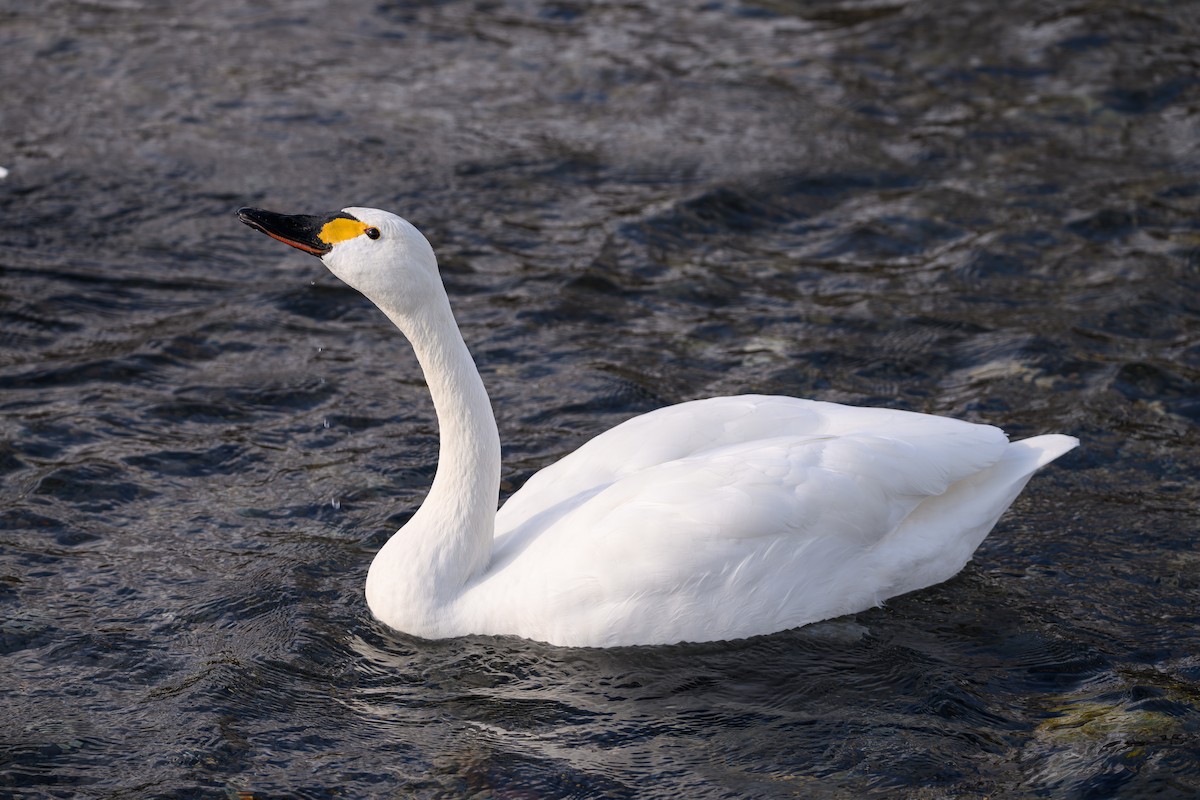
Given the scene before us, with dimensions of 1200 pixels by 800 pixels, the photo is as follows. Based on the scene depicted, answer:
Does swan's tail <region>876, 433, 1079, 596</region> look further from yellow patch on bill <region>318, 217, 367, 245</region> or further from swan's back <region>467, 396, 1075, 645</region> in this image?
yellow patch on bill <region>318, 217, 367, 245</region>

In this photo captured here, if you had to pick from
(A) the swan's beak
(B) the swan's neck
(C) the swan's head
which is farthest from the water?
(A) the swan's beak

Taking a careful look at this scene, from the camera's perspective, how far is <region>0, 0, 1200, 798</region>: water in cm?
587

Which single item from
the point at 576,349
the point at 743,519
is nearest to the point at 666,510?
the point at 743,519

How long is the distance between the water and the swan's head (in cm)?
162

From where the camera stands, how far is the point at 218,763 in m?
5.68

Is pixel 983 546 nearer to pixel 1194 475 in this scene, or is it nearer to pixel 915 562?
pixel 915 562

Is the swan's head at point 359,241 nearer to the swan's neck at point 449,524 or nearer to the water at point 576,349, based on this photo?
the swan's neck at point 449,524

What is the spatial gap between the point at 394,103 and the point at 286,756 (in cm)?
826

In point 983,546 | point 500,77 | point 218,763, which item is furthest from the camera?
point 500,77

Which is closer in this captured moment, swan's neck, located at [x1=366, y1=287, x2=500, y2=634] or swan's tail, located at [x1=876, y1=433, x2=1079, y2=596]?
swan's neck, located at [x1=366, y1=287, x2=500, y2=634]

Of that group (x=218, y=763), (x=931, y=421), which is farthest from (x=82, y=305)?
(x=931, y=421)

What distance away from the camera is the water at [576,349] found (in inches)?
231

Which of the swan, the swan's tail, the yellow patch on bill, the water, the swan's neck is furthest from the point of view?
the swan's tail

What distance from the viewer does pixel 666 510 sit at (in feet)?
20.3
